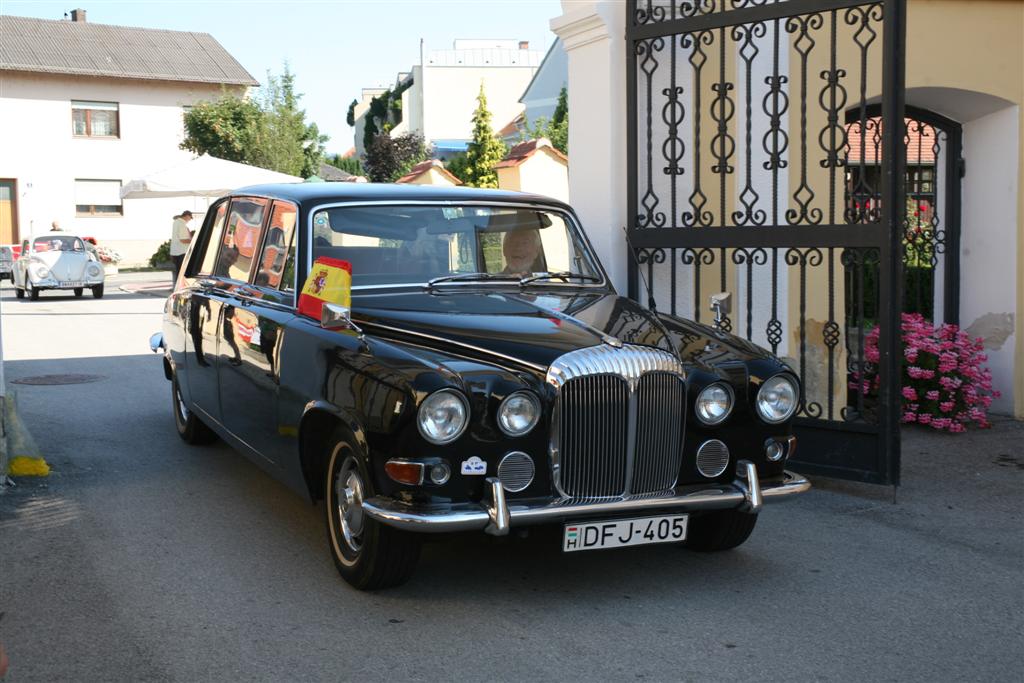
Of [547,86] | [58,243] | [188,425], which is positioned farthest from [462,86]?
[188,425]

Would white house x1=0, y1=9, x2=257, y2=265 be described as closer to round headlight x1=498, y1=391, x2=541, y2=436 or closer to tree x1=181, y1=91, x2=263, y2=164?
tree x1=181, y1=91, x2=263, y2=164

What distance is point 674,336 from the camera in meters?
5.25

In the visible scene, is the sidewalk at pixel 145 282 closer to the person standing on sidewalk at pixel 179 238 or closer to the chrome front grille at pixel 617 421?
the person standing on sidewalk at pixel 179 238

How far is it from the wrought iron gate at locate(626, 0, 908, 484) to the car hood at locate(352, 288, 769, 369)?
98cm

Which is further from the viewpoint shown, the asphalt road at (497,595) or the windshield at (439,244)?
the windshield at (439,244)

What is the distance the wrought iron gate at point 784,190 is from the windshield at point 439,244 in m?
1.07

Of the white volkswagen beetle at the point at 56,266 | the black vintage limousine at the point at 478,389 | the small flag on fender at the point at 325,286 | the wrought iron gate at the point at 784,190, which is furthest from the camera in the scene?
the white volkswagen beetle at the point at 56,266

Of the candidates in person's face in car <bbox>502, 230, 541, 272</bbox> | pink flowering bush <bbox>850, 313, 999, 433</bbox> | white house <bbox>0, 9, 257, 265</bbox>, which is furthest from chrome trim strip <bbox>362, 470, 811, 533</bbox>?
white house <bbox>0, 9, 257, 265</bbox>

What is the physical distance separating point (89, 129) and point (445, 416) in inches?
1674

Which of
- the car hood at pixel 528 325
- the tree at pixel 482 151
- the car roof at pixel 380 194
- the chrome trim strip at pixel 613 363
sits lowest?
the chrome trim strip at pixel 613 363

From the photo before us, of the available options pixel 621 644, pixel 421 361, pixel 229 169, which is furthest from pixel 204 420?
pixel 229 169

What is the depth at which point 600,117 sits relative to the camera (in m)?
8.52

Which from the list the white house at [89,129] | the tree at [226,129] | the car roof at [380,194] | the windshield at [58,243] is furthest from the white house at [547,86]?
the car roof at [380,194]

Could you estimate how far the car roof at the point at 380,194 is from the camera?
5961 mm
